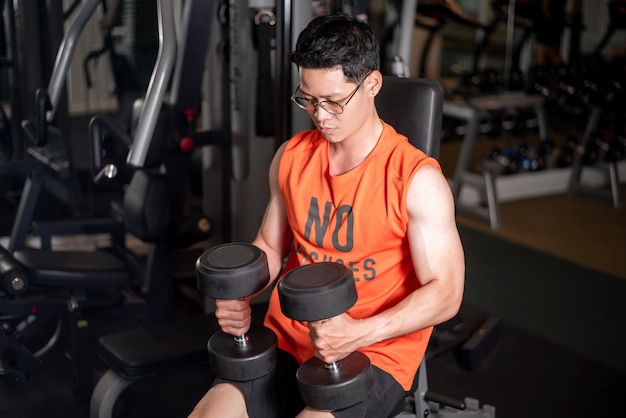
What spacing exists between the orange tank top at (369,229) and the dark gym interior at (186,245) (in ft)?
1.70

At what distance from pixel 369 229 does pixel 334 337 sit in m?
0.26

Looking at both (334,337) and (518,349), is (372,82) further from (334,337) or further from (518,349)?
(518,349)

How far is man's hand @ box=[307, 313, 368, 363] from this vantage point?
4.41 feet

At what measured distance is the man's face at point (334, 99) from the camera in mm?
1445

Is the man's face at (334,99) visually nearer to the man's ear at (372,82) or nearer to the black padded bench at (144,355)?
the man's ear at (372,82)

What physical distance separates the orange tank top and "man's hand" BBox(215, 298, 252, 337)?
0.56 feet

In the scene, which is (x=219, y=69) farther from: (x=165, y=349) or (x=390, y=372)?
(x=390, y=372)

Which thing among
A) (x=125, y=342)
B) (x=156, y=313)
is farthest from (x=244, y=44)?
(x=125, y=342)

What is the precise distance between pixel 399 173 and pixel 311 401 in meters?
0.46

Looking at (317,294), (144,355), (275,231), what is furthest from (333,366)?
(144,355)

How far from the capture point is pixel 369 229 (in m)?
1.53

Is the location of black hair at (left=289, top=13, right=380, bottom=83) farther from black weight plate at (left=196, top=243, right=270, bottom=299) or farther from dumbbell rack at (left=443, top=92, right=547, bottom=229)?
dumbbell rack at (left=443, top=92, right=547, bottom=229)

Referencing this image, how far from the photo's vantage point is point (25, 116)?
3.90 meters

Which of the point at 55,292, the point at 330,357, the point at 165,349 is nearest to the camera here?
the point at 330,357
